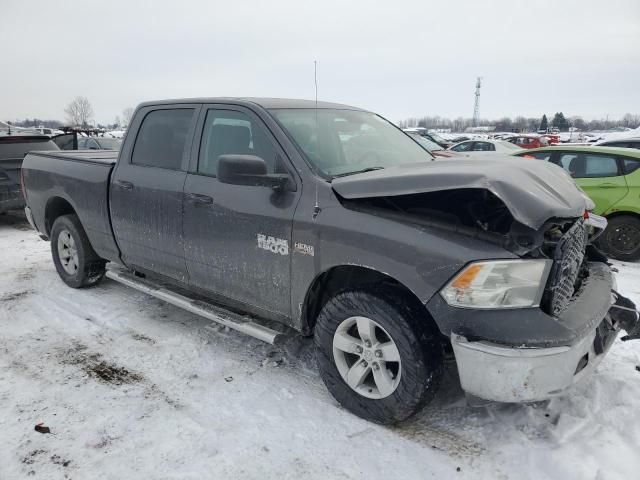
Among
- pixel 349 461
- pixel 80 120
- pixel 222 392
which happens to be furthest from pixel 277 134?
pixel 80 120

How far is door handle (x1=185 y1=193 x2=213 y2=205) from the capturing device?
3.48 metres

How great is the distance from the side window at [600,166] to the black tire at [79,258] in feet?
22.0

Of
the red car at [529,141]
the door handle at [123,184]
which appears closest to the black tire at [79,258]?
the door handle at [123,184]

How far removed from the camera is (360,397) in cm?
291

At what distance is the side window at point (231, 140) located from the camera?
330 centimetres

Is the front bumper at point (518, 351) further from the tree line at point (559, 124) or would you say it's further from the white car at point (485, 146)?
the tree line at point (559, 124)

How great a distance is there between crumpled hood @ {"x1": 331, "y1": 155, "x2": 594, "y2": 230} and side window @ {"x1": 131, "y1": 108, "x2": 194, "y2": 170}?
155cm

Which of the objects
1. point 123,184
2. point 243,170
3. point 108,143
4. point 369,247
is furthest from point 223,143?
point 108,143

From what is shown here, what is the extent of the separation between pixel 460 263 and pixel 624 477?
1.33 metres

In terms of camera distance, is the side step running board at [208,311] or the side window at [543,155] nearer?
the side step running board at [208,311]

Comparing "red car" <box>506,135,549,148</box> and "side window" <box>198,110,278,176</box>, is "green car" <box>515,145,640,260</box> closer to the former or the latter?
"side window" <box>198,110,278,176</box>

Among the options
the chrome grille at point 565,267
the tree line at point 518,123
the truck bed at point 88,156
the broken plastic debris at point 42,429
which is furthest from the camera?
the tree line at point 518,123

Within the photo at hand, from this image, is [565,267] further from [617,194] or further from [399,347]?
[617,194]

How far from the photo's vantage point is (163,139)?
13.2 feet
